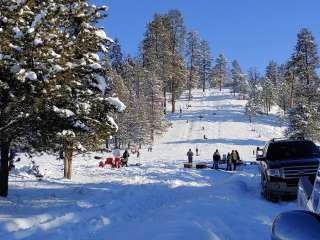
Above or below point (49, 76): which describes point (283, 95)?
above

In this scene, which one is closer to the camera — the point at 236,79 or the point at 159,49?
the point at 159,49

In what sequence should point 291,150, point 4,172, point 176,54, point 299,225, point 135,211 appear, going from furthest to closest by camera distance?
1. point 176,54
2. point 4,172
3. point 291,150
4. point 135,211
5. point 299,225

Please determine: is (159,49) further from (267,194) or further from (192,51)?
(267,194)

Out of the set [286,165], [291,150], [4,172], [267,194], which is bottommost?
[267,194]

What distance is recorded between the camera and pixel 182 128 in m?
90.8

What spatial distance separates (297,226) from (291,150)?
14.5 meters

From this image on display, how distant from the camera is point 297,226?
2.72m

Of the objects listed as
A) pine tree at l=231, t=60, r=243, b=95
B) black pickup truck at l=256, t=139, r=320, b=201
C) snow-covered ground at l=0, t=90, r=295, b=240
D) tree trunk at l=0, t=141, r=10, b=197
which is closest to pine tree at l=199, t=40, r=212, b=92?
pine tree at l=231, t=60, r=243, b=95

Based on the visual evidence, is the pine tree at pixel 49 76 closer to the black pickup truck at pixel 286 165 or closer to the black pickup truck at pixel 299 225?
the black pickup truck at pixel 286 165

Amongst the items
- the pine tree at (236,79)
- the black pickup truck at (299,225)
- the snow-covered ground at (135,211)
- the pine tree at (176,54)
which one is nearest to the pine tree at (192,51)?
the pine tree at (176,54)

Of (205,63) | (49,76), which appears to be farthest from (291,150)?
(205,63)

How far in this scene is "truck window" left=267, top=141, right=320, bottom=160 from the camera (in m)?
16.5

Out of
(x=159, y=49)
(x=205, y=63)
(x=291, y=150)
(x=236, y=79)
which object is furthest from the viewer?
(x=236, y=79)

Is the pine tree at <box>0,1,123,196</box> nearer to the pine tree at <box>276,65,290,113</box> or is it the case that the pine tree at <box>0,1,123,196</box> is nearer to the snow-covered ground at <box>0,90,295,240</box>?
the snow-covered ground at <box>0,90,295,240</box>
